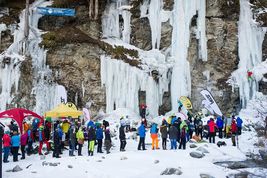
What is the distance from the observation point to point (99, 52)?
107 ft

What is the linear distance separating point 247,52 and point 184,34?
5021mm

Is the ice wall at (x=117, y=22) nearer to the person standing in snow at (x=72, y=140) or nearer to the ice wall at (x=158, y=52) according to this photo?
the ice wall at (x=158, y=52)

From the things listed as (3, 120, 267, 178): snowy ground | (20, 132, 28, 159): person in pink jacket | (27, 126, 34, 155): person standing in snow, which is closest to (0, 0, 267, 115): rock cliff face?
(27, 126, 34, 155): person standing in snow

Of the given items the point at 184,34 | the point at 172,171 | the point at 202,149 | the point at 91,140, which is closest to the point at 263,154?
the point at 202,149

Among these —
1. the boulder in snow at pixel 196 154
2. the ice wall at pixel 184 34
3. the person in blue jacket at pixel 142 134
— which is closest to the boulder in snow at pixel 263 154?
the boulder in snow at pixel 196 154

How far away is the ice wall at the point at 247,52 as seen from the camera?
3291 cm

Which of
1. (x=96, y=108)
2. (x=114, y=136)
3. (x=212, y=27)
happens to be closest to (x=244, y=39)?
(x=212, y=27)

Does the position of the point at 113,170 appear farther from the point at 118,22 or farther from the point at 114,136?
the point at 118,22

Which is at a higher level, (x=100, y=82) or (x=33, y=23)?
(x=33, y=23)

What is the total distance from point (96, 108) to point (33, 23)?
8614 millimetres

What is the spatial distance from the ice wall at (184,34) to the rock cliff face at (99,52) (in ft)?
1.33

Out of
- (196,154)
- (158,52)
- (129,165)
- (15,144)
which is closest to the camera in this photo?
(129,165)

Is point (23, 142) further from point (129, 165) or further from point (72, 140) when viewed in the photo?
point (129, 165)

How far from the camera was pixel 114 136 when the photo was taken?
83.4 feet
